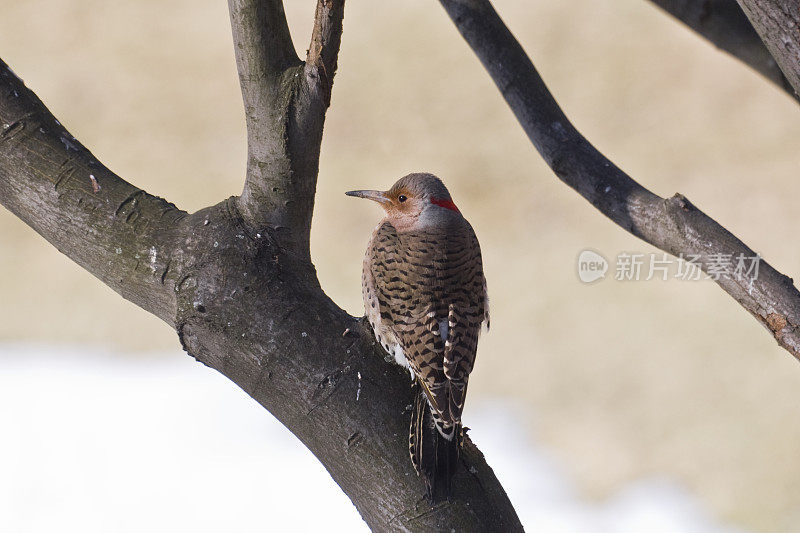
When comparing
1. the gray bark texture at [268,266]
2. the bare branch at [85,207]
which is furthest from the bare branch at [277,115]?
the bare branch at [85,207]

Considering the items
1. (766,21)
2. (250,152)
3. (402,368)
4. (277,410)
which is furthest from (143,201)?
(766,21)

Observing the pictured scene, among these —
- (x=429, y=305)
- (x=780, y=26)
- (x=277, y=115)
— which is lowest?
(x=429, y=305)

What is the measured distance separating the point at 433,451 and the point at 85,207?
1055 millimetres

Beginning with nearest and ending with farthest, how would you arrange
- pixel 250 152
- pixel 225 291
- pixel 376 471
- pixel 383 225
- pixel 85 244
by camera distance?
pixel 376 471
pixel 225 291
pixel 85 244
pixel 250 152
pixel 383 225

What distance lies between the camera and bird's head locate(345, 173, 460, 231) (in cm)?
253

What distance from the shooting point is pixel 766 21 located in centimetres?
191

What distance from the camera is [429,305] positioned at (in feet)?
7.29

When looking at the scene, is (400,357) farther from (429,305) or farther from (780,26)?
(780,26)

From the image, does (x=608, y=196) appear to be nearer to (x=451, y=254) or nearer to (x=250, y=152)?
(x=451, y=254)

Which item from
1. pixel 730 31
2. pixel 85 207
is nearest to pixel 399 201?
pixel 85 207

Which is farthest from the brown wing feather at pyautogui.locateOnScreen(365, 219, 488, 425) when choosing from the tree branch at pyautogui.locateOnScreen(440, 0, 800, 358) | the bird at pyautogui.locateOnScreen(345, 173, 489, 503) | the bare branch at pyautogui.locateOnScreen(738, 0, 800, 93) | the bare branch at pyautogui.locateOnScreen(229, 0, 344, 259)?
the bare branch at pyautogui.locateOnScreen(738, 0, 800, 93)

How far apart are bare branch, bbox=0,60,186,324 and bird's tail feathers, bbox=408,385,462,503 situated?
2.15ft

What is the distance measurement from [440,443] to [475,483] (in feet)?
0.44

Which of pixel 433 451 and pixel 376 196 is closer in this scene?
pixel 433 451
